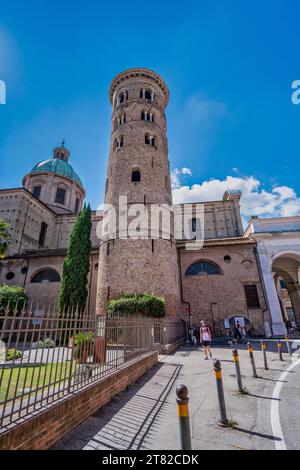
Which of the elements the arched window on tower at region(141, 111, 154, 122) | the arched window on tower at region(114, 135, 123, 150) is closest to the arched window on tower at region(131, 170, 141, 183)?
the arched window on tower at region(114, 135, 123, 150)

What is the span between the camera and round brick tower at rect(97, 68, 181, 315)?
54.1ft

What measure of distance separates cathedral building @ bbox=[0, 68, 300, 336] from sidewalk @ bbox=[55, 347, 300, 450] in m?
10.1

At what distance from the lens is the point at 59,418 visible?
3428mm

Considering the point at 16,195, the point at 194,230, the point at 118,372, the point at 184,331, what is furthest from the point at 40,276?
the point at 118,372

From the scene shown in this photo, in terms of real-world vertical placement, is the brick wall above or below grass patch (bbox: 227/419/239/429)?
above

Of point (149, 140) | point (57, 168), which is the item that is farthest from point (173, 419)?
point (57, 168)

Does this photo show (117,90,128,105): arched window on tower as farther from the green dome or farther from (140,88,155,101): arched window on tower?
the green dome

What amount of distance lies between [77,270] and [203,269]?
1061 cm

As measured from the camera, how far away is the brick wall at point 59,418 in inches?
107

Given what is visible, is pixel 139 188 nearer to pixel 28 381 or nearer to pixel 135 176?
pixel 135 176

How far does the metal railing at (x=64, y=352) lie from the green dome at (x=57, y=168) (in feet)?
103

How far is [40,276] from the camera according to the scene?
2297 centimetres

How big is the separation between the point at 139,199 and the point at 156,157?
464 cm

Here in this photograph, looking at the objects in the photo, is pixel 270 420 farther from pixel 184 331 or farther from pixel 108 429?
pixel 184 331
